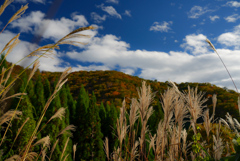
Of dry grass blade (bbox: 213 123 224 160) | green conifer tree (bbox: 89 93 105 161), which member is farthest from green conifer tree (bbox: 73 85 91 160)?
dry grass blade (bbox: 213 123 224 160)

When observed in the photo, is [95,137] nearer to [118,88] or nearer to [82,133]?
[82,133]

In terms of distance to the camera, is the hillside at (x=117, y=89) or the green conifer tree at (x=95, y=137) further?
the hillside at (x=117, y=89)

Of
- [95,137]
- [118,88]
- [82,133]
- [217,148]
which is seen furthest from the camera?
[118,88]

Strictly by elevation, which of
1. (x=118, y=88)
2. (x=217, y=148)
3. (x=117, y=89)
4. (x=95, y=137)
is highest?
(x=118, y=88)

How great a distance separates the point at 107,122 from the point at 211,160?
1029 centimetres

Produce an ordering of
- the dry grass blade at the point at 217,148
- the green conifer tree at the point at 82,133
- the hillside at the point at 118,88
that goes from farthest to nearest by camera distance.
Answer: the hillside at the point at 118,88 < the green conifer tree at the point at 82,133 < the dry grass blade at the point at 217,148

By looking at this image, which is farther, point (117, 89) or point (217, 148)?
point (117, 89)

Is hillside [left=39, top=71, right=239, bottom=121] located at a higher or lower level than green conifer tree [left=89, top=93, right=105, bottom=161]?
higher

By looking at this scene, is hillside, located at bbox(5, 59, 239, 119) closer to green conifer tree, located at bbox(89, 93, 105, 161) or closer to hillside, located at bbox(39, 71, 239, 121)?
hillside, located at bbox(39, 71, 239, 121)

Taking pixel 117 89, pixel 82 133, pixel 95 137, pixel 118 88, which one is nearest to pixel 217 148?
pixel 95 137

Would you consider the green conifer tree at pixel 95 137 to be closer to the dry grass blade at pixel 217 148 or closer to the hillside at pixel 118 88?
the dry grass blade at pixel 217 148

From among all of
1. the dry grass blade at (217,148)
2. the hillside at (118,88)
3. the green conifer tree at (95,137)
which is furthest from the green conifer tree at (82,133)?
the hillside at (118,88)

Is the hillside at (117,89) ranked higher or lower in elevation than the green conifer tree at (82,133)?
higher

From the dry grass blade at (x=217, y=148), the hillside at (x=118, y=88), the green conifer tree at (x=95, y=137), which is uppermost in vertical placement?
the hillside at (x=118, y=88)
